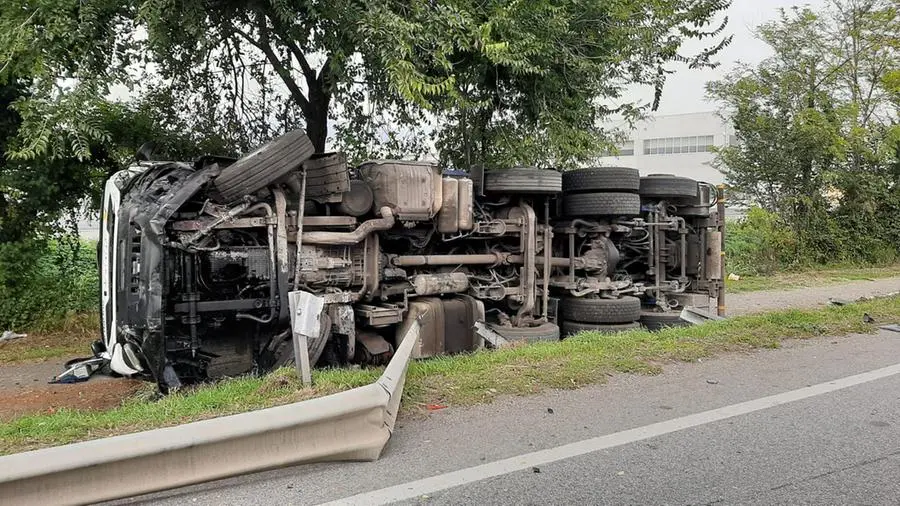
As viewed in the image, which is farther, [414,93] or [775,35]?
[775,35]

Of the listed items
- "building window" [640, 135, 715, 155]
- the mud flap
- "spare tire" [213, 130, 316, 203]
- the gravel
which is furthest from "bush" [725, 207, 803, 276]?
"building window" [640, 135, 715, 155]

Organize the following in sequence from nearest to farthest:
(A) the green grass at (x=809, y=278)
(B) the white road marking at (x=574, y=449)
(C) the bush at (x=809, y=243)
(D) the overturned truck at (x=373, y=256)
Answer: (B) the white road marking at (x=574, y=449) → (D) the overturned truck at (x=373, y=256) → (A) the green grass at (x=809, y=278) → (C) the bush at (x=809, y=243)

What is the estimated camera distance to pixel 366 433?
3396 millimetres

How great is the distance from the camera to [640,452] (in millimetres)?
3545

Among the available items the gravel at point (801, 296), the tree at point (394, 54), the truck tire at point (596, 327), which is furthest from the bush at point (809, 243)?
the truck tire at point (596, 327)

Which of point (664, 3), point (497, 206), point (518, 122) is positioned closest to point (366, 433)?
point (497, 206)

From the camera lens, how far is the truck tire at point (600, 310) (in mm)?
7727

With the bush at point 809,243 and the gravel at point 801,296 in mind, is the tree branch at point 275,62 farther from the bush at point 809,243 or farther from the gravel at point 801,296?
the bush at point 809,243

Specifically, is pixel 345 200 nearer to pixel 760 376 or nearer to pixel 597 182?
pixel 597 182

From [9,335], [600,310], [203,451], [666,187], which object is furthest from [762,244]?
[203,451]

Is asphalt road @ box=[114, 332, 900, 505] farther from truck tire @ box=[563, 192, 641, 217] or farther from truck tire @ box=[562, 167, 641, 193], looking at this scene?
truck tire @ box=[562, 167, 641, 193]

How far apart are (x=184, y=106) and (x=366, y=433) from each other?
855 centimetres

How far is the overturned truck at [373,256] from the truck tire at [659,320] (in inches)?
0.7

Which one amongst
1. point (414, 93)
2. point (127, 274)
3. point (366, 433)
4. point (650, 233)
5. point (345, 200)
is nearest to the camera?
point (366, 433)
